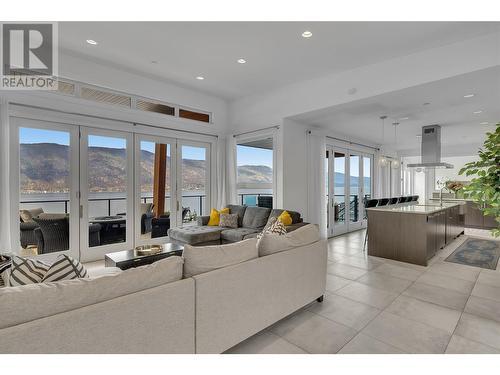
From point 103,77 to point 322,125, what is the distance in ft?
14.7

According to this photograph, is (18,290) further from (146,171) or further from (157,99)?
(157,99)

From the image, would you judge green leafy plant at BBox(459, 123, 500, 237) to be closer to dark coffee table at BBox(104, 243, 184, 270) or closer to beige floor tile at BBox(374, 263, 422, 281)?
beige floor tile at BBox(374, 263, 422, 281)

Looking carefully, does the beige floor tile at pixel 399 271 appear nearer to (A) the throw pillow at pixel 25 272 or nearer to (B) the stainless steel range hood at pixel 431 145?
(B) the stainless steel range hood at pixel 431 145

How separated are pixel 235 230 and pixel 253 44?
3.00m

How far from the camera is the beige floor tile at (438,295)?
2.79 meters

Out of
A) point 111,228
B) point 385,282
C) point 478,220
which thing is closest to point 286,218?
point 385,282

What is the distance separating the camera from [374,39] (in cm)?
326

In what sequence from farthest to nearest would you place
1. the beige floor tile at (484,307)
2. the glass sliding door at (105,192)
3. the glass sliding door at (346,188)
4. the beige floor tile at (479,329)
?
the glass sliding door at (346,188) < the glass sliding door at (105,192) < the beige floor tile at (484,307) < the beige floor tile at (479,329)

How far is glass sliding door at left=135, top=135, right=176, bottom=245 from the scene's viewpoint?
4949 millimetres

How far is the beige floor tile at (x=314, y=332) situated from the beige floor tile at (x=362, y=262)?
1.94 m

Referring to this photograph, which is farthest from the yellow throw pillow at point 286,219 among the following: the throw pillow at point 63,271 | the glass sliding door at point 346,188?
the throw pillow at point 63,271

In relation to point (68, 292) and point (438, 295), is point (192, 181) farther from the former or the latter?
point (438, 295)

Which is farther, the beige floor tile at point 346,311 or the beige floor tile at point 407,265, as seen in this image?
the beige floor tile at point 407,265
